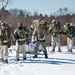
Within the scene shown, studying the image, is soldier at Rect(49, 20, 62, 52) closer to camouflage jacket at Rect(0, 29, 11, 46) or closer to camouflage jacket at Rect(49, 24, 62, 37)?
camouflage jacket at Rect(49, 24, 62, 37)

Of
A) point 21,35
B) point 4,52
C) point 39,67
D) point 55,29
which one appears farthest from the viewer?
point 55,29

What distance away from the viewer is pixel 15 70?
13336 millimetres

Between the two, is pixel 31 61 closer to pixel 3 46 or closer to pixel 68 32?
pixel 3 46

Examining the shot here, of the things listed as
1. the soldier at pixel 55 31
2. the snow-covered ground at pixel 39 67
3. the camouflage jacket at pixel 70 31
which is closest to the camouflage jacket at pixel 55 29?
the soldier at pixel 55 31

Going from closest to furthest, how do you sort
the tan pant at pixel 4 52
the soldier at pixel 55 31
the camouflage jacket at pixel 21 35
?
the tan pant at pixel 4 52
the camouflage jacket at pixel 21 35
the soldier at pixel 55 31

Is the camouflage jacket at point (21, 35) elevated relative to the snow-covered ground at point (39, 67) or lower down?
elevated

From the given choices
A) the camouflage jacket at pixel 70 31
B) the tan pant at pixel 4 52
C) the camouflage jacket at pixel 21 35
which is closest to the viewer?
the tan pant at pixel 4 52

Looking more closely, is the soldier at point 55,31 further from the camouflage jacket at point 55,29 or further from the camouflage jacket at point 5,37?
the camouflage jacket at point 5,37

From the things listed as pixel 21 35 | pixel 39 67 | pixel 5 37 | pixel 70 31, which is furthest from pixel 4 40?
pixel 70 31

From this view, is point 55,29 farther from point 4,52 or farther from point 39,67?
point 39,67

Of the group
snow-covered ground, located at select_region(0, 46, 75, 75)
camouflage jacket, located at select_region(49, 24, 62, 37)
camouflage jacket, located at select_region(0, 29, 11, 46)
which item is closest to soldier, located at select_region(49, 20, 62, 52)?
camouflage jacket, located at select_region(49, 24, 62, 37)

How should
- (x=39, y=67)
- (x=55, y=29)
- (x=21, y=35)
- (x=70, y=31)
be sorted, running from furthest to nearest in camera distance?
(x=70, y=31) → (x=55, y=29) → (x=21, y=35) → (x=39, y=67)

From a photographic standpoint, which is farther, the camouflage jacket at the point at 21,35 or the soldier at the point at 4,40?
the camouflage jacket at the point at 21,35

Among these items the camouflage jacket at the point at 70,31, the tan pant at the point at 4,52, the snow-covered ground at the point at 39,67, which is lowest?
the snow-covered ground at the point at 39,67
